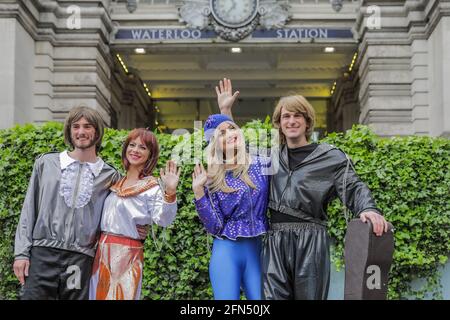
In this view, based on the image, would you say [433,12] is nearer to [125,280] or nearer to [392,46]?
[392,46]

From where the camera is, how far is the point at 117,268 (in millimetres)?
4797

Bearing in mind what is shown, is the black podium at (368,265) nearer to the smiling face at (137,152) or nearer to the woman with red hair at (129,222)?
the woman with red hair at (129,222)

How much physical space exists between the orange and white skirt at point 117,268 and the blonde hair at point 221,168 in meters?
0.73

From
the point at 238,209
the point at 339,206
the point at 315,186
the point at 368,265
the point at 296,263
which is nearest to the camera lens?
the point at 368,265

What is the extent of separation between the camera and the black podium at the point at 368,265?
13.5ft

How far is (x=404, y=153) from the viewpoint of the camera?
8.91 metres

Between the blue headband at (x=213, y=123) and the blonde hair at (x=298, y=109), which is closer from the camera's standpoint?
the blonde hair at (x=298, y=109)

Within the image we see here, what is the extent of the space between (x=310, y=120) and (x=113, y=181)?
1.59 metres

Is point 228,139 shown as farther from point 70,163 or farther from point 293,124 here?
point 70,163

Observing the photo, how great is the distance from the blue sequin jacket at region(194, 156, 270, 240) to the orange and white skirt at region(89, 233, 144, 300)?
58 centimetres

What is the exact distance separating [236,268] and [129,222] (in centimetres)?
85

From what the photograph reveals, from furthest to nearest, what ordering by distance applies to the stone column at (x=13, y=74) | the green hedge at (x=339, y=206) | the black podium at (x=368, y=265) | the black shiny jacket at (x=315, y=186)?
1. the stone column at (x=13, y=74)
2. the green hedge at (x=339, y=206)
3. the black shiny jacket at (x=315, y=186)
4. the black podium at (x=368, y=265)

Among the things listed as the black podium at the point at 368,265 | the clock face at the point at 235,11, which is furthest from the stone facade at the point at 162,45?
the black podium at the point at 368,265

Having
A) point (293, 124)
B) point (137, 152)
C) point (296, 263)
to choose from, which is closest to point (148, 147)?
point (137, 152)
